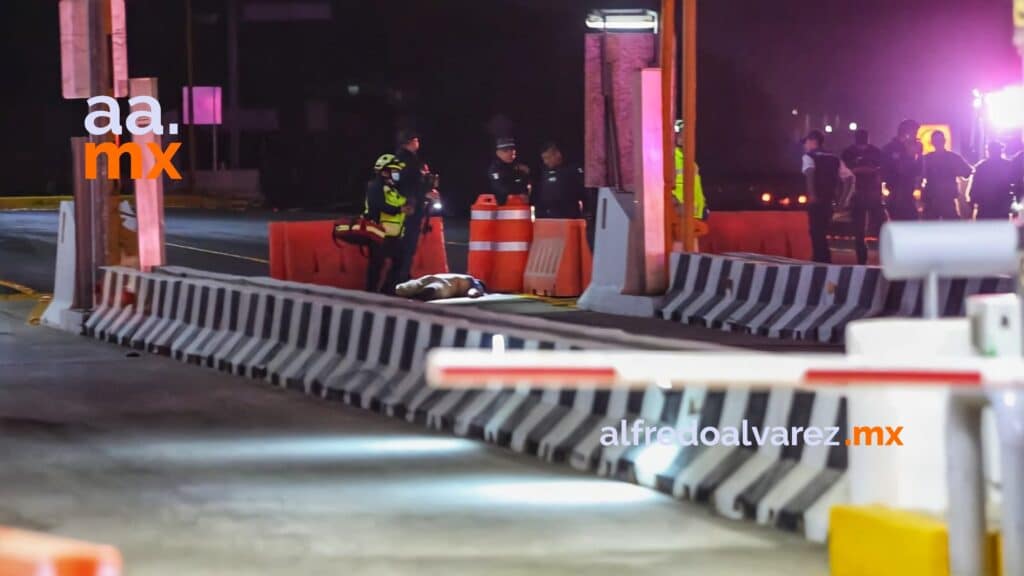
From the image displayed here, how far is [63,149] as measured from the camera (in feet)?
255

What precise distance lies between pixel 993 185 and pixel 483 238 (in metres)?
5.76

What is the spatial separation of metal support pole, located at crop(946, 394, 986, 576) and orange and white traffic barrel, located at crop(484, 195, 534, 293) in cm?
1642

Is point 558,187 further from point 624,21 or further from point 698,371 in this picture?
point 698,371

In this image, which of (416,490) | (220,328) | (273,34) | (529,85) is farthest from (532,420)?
(273,34)

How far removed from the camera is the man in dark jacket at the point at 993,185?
21.5m

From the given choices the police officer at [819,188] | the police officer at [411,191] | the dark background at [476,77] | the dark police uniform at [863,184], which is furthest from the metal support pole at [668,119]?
the dark background at [476,77]

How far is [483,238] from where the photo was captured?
75.1 feet

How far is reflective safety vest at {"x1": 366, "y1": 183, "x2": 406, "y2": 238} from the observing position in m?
20.6

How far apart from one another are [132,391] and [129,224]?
5068mm

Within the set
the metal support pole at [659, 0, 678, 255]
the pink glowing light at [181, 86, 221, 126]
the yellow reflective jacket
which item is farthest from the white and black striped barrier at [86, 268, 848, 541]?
the pink glowing light at [181, 86, 221, 126]

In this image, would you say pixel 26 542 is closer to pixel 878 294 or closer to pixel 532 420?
pixel 532 420

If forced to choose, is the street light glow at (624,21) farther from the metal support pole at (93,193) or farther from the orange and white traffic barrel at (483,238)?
the metal support pole at (93,193)

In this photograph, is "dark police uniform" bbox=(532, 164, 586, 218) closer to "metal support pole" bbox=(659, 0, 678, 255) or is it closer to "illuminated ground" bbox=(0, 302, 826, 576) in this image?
"metal support pole" bbox=(659, 0, 678, 255)

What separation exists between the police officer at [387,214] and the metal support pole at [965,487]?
573 inches
